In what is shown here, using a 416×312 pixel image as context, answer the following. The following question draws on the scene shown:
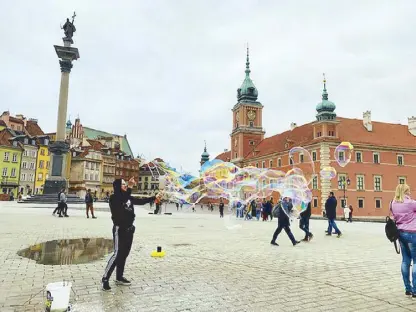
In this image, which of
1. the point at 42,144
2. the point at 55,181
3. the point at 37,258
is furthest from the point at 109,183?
the point at 37,258

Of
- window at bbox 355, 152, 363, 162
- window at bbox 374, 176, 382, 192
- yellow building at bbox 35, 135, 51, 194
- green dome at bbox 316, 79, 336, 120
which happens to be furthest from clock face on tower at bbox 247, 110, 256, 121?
yellow building at bbox 35, 135, 51, 194

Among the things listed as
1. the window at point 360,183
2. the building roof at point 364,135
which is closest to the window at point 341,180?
the window at point 360,183

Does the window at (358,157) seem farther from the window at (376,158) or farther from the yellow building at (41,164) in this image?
the yellow building at (41,164)

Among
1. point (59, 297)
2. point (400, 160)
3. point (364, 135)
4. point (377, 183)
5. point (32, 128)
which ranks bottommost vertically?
point (59, 297)

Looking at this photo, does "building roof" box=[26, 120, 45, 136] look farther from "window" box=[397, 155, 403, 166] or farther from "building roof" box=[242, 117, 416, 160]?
"window" box=[397, 155, 403, 166]

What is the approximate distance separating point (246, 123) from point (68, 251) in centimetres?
7605

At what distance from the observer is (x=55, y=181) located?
37.8 m

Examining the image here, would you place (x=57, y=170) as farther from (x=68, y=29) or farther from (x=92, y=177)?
(x=92, y=177)

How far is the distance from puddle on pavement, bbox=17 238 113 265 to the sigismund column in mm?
28617

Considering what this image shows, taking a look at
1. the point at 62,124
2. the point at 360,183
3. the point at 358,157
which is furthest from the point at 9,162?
the point at 360,183

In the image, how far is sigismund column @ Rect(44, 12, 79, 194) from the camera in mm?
37781

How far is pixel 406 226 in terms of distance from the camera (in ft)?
19.4

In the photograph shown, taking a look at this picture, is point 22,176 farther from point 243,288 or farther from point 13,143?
point 243,288

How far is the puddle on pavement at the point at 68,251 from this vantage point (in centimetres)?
846
